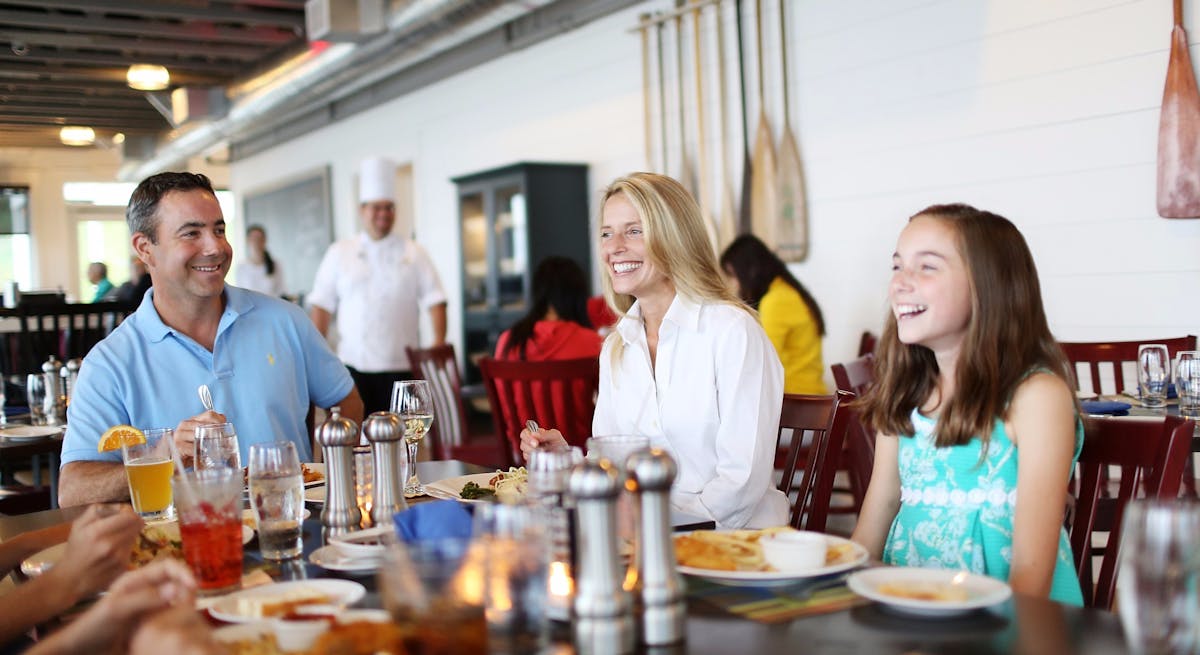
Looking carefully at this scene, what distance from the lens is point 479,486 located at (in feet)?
6.41

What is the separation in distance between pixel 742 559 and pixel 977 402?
1.89 feet

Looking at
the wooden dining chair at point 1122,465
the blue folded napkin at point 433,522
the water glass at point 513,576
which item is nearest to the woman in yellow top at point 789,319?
the wooden dining chair at point 1122,465

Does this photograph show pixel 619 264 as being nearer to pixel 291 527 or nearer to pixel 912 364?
pixel 912 364

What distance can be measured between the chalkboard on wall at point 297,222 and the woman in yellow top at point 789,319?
744 centimetres

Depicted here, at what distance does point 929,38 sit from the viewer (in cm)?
475

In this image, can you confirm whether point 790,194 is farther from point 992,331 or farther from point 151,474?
point 151,474

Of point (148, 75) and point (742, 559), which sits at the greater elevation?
point (148, 75)

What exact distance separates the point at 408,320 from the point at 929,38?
296 centimetres

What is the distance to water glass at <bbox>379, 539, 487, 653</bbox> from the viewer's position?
3.02 ft

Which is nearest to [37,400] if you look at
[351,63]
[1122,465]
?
[1122,465]

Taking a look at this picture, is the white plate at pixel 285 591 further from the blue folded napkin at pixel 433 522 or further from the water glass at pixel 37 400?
the water glass at pixel 37 400

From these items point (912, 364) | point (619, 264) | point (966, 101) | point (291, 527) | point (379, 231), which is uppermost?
point (966, 101)

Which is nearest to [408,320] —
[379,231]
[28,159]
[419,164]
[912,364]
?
[379,231]

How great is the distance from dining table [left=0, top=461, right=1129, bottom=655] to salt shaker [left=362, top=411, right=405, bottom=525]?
53 cm
